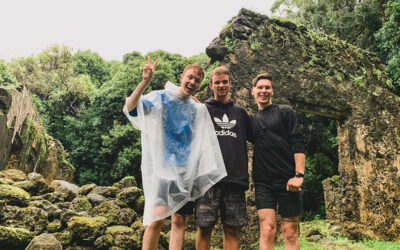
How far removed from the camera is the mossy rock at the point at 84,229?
345 cm

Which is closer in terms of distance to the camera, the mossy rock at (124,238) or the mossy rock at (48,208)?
the mossy rock at (124,238)

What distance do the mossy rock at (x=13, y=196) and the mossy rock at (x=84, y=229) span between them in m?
1.06

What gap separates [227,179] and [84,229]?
6.80 ft

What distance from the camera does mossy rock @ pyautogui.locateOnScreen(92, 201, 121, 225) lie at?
4211 mm

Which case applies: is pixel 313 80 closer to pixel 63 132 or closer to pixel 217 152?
pixel 217 152

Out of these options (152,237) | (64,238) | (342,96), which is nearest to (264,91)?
(152,237)

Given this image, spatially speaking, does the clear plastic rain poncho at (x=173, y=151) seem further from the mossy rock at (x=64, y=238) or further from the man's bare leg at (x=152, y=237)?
the mossy rock at (x=64, y=238)

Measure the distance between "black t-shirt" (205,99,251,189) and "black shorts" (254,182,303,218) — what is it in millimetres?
179

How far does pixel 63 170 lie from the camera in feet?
31.3

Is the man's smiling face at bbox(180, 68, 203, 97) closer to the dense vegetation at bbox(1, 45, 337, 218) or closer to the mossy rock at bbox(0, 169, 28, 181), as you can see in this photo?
the mossy rock at bbox(0, 169, 28, 181)

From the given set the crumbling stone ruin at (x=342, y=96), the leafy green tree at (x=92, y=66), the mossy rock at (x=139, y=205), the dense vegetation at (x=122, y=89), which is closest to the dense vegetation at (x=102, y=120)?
the dense vegetation at (x=122, y=89)

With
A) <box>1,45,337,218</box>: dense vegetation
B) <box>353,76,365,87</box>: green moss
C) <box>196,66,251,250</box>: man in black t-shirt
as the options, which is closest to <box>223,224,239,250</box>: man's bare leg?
<box>196,66,251,250</box>: man in black t-shirt

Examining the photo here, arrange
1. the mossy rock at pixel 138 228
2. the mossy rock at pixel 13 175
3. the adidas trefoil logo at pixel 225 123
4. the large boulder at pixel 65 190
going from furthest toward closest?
the mossy rock at pixel 13 175, the large boulder at pixel 65 190, the mossy rock at pixel 138 228, the adidas trefoil logo at pixel 225 123

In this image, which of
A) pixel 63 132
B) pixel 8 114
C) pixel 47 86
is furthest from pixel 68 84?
pixel 8 114
